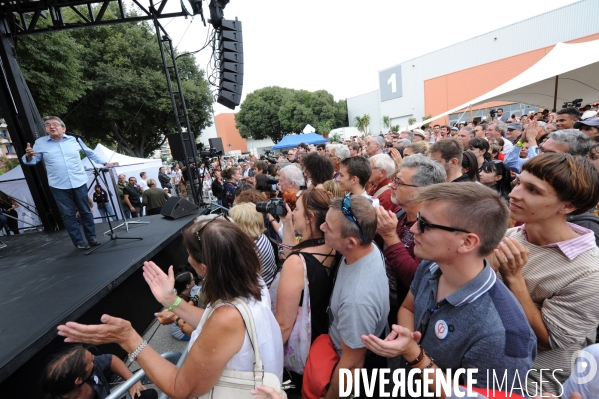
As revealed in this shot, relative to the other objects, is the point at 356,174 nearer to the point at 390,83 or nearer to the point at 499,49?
the point at 499,49

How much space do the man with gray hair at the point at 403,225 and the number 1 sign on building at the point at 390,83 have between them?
43.3 metres

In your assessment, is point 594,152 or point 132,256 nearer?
point 594,152

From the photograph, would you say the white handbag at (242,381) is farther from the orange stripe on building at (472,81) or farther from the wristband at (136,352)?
the orange stripe on building at (472,81)

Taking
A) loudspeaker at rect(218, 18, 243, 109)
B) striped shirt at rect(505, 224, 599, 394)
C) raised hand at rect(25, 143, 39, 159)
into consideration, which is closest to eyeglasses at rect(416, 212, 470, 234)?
striped shirt at rect(505, 224, 599, 394)

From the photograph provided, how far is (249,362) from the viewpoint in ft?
4.33

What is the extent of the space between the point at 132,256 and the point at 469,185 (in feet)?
13.4

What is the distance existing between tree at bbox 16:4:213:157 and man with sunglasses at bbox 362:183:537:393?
17.5 metres

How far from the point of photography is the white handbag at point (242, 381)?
4.27 ft

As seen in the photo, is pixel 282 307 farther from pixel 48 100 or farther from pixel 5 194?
pixel 48 100

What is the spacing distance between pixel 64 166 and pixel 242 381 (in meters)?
4.33

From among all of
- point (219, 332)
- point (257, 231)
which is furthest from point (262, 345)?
point (257, 231)

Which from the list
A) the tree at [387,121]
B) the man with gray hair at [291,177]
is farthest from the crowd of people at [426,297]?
the tree at [387,121]

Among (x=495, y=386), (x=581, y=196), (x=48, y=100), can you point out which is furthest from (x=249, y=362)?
(x=48, y=100)

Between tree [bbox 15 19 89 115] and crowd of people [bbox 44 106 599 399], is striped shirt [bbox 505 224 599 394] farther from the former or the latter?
tree [bbox 15 19 89 115]
